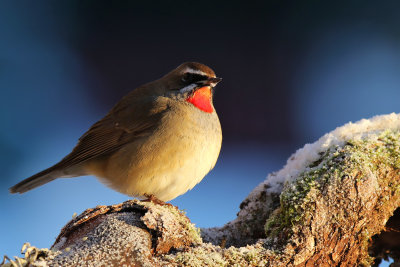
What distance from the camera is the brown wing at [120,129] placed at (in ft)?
13.6

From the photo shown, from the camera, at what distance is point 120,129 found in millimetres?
4348

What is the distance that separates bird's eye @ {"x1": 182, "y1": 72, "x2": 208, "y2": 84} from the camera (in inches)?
171

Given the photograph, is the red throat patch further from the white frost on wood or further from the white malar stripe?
Result: the white frost on wood

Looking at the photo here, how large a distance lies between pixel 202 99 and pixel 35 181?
2.00 m

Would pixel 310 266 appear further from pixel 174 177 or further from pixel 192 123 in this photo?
pixel 192 123

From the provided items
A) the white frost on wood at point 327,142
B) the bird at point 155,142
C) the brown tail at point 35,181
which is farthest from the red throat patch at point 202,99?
the brown tail at point 35,181

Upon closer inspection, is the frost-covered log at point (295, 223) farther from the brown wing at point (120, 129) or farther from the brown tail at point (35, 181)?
the brown tail at point (35, 181)

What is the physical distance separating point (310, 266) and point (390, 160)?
3.94 ft

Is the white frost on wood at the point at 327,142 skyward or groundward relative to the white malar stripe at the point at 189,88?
groundward

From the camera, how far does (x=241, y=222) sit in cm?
371

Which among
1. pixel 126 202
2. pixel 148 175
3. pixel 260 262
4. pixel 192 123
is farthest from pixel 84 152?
pixel 260 262

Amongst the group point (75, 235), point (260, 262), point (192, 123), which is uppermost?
point (192, 123)

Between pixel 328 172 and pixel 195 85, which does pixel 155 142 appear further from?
pixel 328 172

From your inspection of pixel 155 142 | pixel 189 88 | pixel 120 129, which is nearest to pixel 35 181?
pixel 120 129
